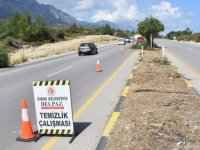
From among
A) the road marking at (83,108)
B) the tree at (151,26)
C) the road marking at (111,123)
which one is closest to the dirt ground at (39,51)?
the tree at (151,26)

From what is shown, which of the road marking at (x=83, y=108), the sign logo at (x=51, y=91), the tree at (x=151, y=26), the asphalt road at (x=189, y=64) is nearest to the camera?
the road marking at (x=83, y=108)

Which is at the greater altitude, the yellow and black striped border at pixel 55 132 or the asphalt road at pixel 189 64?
the yellow and black striped border at pixel 55 132

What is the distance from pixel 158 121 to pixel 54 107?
220 cm

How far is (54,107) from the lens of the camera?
308 inches

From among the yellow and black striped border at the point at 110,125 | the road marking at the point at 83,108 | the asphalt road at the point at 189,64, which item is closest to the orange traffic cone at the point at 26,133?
the road marking at the point at 83,108

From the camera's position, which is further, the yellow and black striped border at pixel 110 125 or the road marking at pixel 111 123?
the road marking at pixel 111 123

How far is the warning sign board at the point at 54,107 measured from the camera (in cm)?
769

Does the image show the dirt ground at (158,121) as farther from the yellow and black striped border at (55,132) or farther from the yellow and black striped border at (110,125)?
the yellow and black striped border at (55,132)

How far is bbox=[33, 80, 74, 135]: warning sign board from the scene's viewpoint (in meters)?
7.69

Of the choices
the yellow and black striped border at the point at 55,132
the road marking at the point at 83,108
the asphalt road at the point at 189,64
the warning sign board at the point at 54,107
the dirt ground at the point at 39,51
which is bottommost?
the dirt ground at the point at 39,51

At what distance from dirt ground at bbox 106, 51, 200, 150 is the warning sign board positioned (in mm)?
962

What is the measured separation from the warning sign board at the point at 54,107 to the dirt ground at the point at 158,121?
0.96 m

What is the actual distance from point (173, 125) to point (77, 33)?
138 m

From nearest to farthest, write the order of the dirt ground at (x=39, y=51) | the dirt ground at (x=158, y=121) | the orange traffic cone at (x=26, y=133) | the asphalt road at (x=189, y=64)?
1. the dirt ground at (x=158, y=121)
2. the orange traffic cone at (x=26, y=133)
3. the asphalt road at (x=189, y=64)
4. the dirt ground at (x=39, y=51)
